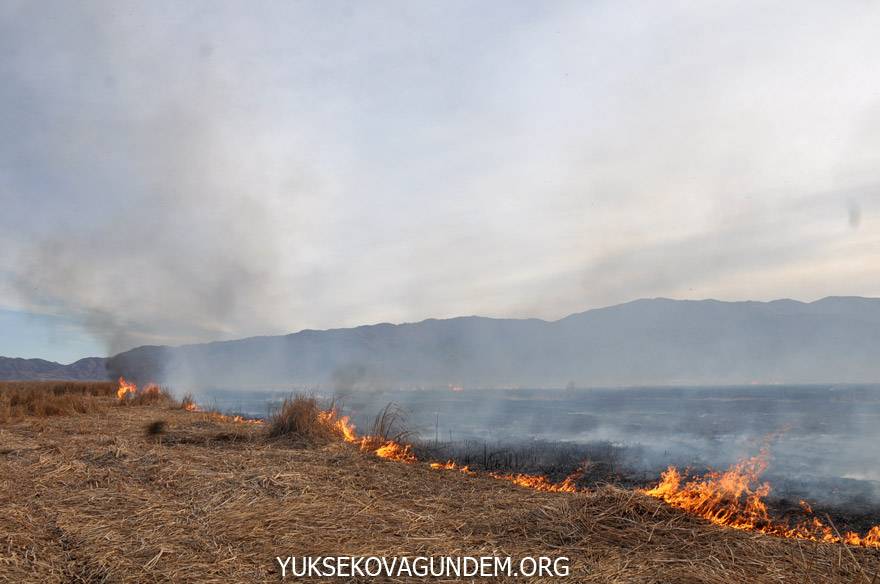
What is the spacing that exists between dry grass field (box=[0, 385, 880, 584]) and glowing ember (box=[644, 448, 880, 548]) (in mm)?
680

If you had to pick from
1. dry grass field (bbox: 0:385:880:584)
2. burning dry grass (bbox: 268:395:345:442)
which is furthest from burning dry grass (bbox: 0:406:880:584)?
burning dry grass (bbox: 268:395:345:442)

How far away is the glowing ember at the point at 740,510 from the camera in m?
5.67

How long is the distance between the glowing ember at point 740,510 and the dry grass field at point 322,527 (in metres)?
0.68

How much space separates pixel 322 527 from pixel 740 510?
25.2 ft

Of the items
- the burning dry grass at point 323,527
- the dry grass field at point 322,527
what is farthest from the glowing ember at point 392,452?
the burning dry grass at point 323,527

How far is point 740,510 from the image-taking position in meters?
9.10

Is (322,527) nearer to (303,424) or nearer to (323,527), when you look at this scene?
(323,527)

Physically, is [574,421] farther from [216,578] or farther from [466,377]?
[466,377]

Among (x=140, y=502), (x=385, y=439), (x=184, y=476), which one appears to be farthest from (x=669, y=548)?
(x=385, y=439)

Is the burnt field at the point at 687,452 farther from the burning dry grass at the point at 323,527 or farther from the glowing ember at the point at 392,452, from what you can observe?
the glowing ember at the point at 392,452

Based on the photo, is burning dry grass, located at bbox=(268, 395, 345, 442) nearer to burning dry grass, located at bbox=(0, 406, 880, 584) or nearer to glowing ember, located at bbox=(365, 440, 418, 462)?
A: glowing ember, located at bbox=(365, 440, 418, 462)

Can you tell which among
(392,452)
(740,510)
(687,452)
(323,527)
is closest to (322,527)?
(323,527)

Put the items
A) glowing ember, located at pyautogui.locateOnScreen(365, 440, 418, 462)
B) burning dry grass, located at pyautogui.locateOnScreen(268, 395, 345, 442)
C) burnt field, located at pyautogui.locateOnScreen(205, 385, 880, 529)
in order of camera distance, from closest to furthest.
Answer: glowing ember, located at pyautogui.locateOnScreen(365, 440, 418, 462), burning dry grass, located at pyautogui.locateOnScreen(268, 395, 345, 442), burnt field, located at pyautogui.locateOnScreen(205, 385, 880, 529)

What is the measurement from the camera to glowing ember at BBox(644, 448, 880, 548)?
5.67m
